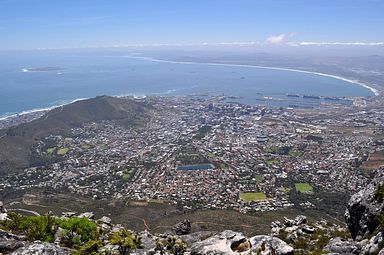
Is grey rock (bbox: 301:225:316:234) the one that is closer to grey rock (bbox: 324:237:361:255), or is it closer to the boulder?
grey rock (bbox: 324:237:361:255)

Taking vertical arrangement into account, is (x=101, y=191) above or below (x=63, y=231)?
below

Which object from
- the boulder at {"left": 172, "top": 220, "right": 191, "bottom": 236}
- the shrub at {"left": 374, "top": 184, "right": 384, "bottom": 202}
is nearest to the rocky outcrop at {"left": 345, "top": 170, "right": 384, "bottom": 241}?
the shrub at {"left": 374, "top": 184, "right": 384, "bottom": 202}

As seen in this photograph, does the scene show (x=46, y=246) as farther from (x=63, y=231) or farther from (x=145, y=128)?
(x=145, y=128)

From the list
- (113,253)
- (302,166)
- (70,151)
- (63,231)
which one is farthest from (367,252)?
(70,151)

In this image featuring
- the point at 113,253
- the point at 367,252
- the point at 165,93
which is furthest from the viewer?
the point at 165,93

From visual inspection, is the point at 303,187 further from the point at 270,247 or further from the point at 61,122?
the point at 61,122

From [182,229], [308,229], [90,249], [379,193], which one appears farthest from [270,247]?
[182,229]

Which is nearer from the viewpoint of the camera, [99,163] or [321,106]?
[99,163]
